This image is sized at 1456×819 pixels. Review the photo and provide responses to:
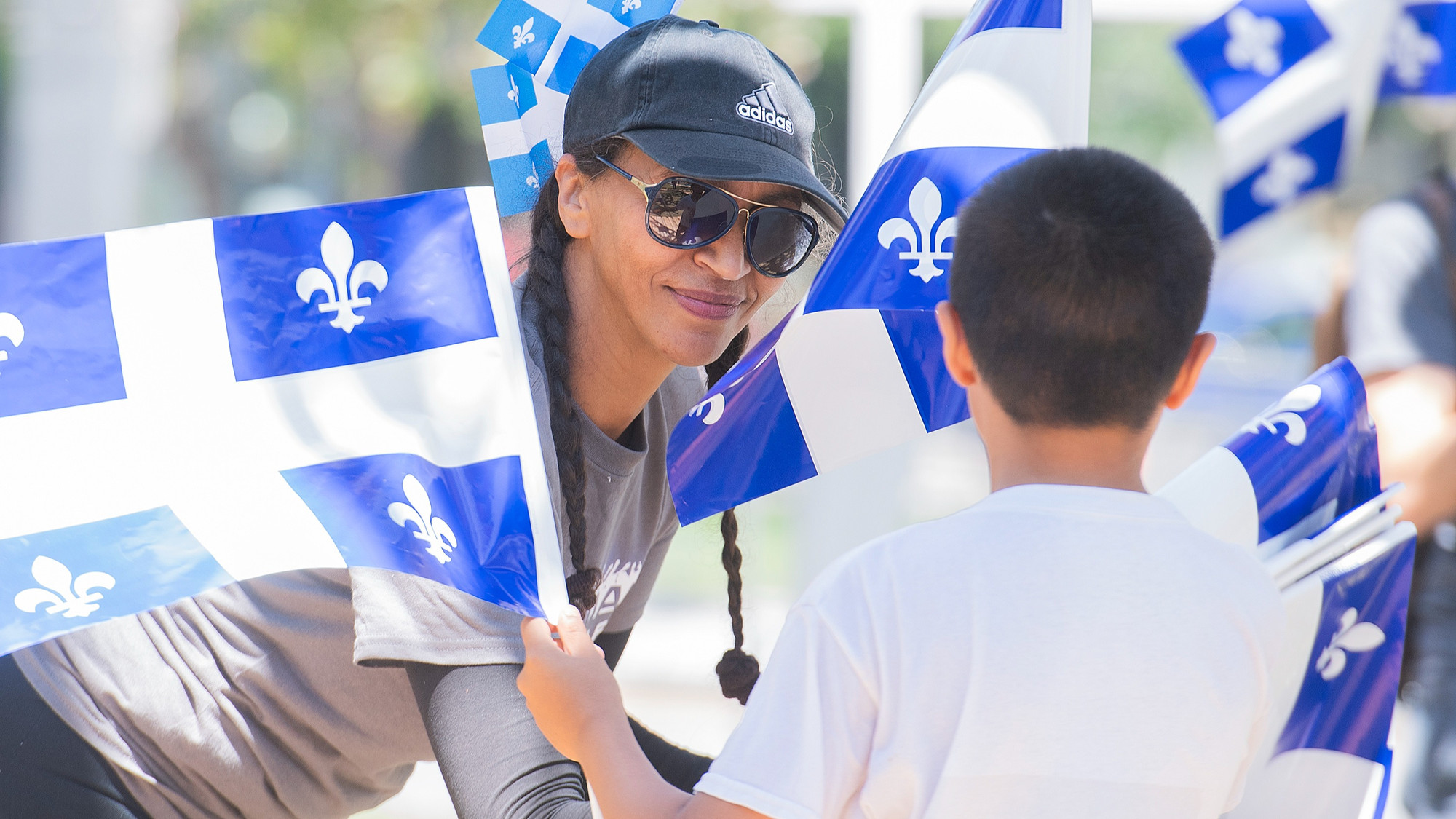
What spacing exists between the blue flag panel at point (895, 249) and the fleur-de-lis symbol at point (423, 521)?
56 cm

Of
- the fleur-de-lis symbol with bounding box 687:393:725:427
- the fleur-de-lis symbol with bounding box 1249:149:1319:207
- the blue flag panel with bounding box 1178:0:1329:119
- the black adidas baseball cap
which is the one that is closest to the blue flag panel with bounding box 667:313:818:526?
the fleur-de-lis symbol with bounding box 687:393:725:427

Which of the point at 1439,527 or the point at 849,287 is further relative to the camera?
the point at 1439,527

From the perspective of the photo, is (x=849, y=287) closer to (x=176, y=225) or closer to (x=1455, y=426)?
(x=176, y=225)

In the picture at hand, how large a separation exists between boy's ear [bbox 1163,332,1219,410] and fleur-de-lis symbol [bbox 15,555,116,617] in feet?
4.15

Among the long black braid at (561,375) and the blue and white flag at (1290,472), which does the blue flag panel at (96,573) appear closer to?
the long black braid at (561,375)

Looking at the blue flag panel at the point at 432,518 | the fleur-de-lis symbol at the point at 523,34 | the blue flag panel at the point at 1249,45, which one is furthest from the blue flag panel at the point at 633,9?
the blue flag panel at the point at 1249,45

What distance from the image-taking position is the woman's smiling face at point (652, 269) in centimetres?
178

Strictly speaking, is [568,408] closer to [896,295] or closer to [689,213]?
[689,213]

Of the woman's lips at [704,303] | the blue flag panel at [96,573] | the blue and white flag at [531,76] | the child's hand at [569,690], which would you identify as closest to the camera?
the child's hand at [569,690]

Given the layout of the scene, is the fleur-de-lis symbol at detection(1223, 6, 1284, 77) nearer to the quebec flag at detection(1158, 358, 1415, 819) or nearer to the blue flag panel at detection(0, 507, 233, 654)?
the quebec flag at detection(1158, 358, 1415, 819)

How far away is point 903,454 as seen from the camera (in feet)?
13.8

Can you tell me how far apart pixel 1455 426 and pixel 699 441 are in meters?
2.09

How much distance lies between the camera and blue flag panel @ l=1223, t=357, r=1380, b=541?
1.67 m

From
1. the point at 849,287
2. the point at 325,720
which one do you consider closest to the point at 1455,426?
the point at 849,287
